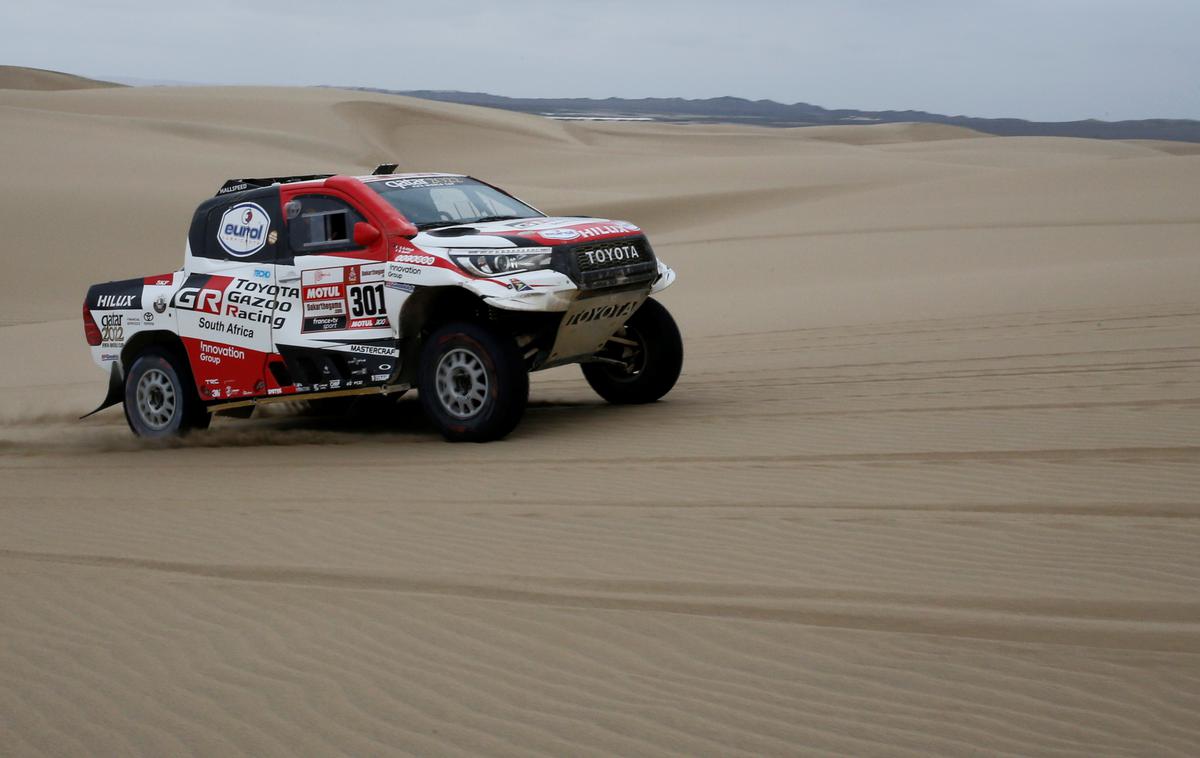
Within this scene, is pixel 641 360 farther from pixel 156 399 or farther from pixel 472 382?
pixel 156 399

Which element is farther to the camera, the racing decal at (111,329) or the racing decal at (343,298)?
the racing decal at (111,329)

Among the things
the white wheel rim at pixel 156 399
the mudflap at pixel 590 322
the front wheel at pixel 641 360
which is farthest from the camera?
the white wheel rim at pixel 156 399

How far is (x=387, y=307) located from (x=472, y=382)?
2.66 feet

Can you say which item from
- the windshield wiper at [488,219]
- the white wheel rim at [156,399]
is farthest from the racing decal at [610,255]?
the white wheel rim at [156,399]

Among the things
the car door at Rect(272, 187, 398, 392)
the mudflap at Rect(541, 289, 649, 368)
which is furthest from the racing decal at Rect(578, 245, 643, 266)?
the car door at Rect(272, 187, 398, 392)

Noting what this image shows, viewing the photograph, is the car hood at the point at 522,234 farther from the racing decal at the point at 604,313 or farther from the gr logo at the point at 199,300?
the gr logo at the point at 199,300

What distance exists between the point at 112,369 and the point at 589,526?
5681mm

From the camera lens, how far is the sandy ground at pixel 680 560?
14.9 feet

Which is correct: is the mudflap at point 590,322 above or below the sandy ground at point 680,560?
above

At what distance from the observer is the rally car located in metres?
A: 8.87

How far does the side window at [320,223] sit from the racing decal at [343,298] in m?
0.18

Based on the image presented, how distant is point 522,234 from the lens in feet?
29.4

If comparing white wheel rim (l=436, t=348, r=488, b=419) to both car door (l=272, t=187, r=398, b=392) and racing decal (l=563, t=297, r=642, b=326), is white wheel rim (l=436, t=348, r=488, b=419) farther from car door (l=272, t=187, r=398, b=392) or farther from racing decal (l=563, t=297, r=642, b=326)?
racing decal (l=563, t=297, r=642, b=326)

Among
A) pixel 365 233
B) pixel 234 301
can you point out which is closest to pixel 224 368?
pixel 234 301
